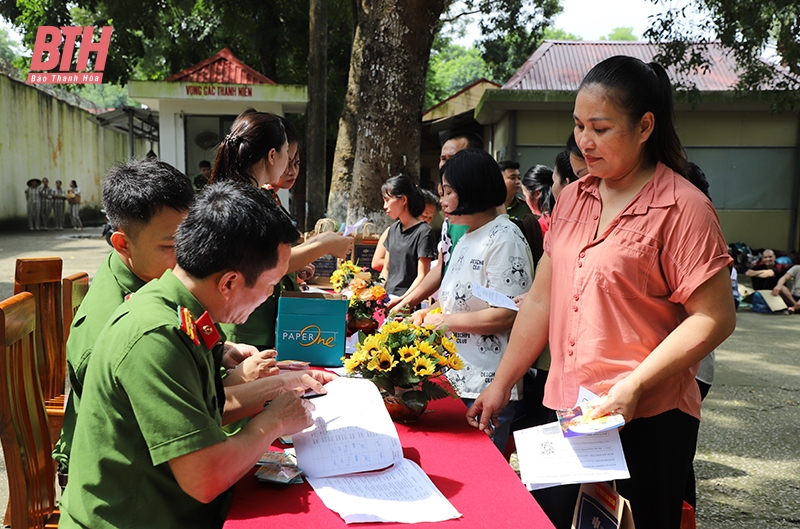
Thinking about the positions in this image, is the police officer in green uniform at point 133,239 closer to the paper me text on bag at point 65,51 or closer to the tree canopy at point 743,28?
the tree canopy at point 743,28

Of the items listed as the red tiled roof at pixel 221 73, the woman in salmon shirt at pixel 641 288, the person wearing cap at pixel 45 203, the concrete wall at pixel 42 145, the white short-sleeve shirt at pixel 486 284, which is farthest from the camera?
the person wearing cap at pixel 45 203

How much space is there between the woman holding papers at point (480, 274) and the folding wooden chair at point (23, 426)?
1.25 meters

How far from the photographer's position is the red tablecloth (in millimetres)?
1366

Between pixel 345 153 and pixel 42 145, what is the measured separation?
16.7 m

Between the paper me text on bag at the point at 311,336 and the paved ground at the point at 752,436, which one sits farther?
the paved ground at the point at 752,436

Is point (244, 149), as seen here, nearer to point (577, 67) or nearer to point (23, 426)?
point (23, 426)

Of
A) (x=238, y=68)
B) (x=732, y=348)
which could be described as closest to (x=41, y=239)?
(x=238, y=68)

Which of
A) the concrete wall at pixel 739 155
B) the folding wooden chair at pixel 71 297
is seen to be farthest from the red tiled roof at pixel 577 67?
the folding wooden chair at pixel 71 297

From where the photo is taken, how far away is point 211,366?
4.94 feet

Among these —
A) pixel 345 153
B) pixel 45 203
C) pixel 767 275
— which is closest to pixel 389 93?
pixel 345 153

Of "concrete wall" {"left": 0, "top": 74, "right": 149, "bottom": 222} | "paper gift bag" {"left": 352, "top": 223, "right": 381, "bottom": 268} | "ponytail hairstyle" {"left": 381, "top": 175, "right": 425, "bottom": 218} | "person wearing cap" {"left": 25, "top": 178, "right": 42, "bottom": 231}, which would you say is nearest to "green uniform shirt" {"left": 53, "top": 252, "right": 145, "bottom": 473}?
"ponytail hairstyle" {"left": 381, "top": 175, "right": 425, "bottom": 218}

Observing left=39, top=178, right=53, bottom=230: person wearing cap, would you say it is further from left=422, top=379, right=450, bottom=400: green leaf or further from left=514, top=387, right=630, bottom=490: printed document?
left=514, top=387, right=630, bottom=490: printed document

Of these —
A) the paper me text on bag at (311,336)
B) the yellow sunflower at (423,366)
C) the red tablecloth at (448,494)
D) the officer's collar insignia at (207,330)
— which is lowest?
the red tablecloth at (448,494)

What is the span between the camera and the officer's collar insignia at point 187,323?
1349 millimetres
